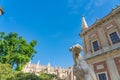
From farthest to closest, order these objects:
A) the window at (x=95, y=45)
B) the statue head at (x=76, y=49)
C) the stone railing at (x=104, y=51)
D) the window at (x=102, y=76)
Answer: the window at (x=95, y=45) < the stone railing at (x=104, y=51) < the window at (x=102, y=76) < the statue head at (x=76, y=49)

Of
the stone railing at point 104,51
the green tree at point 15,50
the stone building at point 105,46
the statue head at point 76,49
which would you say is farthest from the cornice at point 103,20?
the statue head at point 76,49

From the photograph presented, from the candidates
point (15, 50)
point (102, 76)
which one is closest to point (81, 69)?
point (102, 76)

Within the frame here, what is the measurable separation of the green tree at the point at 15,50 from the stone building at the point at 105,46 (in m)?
9.85

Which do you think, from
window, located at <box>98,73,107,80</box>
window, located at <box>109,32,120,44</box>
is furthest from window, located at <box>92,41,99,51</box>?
window, located at <box>98,73,107,80</box>

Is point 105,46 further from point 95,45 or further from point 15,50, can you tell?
point 15,50

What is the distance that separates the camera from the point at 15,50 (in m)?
18.0

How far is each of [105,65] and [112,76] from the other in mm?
1464

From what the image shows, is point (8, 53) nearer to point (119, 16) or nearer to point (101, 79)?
point (101, 79)

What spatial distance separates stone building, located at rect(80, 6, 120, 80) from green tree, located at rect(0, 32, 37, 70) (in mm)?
9847

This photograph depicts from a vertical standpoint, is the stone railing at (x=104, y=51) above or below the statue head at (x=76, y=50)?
above

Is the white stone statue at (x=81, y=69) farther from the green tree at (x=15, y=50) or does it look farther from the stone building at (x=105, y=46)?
the green tree at (x=15, y=50)

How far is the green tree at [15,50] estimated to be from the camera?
16.7 m

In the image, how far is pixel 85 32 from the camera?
18.0 meters

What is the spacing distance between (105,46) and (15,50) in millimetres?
14024
